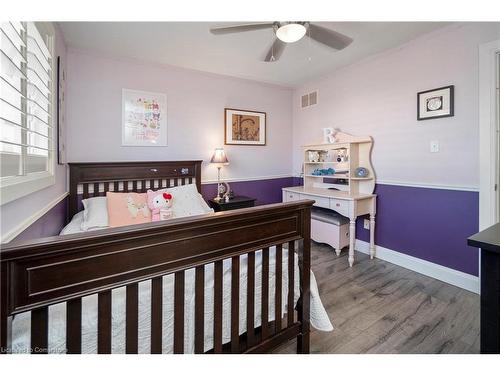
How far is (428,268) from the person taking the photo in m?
2.51

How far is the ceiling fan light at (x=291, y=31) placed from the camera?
5.62 ft

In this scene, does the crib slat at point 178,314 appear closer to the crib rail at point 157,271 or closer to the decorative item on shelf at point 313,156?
the crib rail at point 157,271

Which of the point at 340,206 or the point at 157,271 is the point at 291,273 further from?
the point at 340,206

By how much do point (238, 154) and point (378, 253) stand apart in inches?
87.8

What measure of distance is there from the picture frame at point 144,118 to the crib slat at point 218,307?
2.37 metres

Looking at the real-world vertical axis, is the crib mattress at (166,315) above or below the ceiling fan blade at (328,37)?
below

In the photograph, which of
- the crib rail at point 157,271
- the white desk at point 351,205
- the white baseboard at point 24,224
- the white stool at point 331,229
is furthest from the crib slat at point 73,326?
the white stool at point 331,229

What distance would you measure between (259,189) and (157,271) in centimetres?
302

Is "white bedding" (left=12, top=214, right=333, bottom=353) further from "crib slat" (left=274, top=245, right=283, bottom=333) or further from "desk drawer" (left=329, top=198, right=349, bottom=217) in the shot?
"desk drawer" (left=329, top=198, right=349, bottom=217)

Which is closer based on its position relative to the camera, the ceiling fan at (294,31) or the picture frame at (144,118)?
the ceiling fan at (294,31)

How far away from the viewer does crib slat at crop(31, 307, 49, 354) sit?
0.78 m

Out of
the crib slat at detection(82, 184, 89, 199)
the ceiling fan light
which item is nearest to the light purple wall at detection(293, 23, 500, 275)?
the ceiling fan light

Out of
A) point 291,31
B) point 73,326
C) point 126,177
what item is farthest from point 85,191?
point 291,31

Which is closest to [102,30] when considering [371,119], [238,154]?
[238,154]
